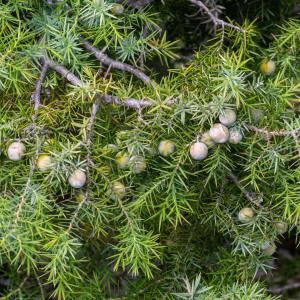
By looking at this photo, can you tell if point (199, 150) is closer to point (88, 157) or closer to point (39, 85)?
point (88, 157)

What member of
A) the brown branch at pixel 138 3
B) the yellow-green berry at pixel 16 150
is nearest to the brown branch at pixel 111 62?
the brown branch at pixel 138 3

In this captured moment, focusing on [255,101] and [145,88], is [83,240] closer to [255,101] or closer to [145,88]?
[145,88]

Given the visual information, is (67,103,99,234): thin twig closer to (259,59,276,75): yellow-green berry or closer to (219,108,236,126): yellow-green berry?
(219,108,236,126): yellow-green berry

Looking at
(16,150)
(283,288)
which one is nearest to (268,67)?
(16,150)

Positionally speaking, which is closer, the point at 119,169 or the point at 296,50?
the point at 119,169

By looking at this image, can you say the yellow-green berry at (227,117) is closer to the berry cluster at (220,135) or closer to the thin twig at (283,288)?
the berry cluster at (220,135)

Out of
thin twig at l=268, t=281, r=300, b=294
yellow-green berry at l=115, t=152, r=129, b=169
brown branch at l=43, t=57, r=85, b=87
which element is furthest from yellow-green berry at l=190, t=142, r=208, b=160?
thin twig at l=268, t=281, r=300, b=294

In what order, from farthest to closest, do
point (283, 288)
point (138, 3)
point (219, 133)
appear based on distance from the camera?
point (283, 288) < point (138, 3) < point (219, 133)

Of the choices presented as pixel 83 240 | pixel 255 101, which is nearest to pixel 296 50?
pixel 255 101
